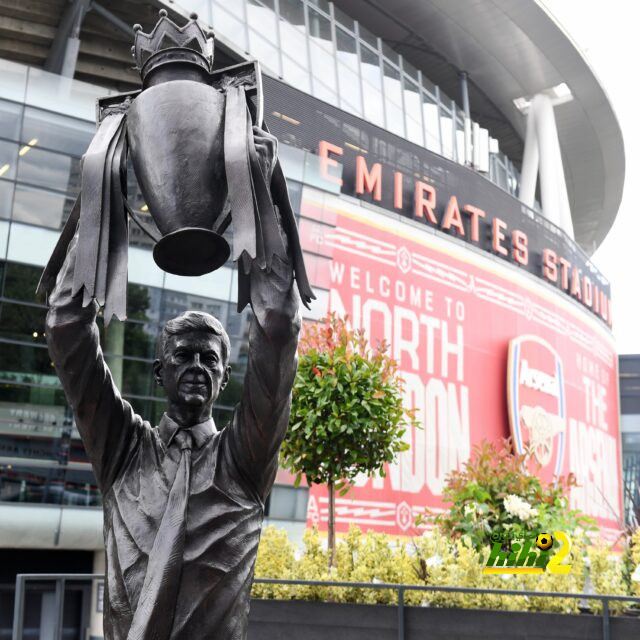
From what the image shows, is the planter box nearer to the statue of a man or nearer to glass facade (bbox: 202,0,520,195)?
the statue of a man

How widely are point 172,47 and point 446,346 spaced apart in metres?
23.0

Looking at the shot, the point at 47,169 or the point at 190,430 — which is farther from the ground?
the point at 47,169

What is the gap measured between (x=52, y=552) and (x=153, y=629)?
1747 centimetres

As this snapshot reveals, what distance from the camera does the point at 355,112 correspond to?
28.2m

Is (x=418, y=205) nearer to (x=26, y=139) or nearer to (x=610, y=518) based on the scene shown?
(x=26, y=139)

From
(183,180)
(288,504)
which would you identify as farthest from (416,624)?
(288,504)

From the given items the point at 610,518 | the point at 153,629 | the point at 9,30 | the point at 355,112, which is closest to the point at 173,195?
the point at 153,629

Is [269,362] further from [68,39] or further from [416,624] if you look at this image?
[68,39]

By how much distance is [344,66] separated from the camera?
94.2 feet

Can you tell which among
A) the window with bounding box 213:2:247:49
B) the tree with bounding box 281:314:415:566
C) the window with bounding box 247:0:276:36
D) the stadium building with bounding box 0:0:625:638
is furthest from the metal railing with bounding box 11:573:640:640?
the window with bounding box 247:0:276:36

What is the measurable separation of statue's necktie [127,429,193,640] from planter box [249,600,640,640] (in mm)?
5207

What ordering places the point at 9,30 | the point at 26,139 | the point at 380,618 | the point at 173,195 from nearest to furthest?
the point at 173,195, the point at 380,618, the point at 26,139, the point at 9,30

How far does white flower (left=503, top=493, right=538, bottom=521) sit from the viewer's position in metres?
10.1

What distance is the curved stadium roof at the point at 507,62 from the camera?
1211 inches
